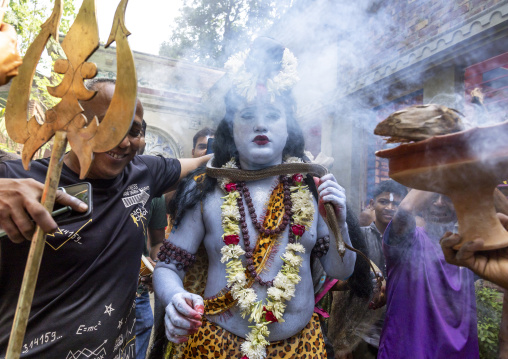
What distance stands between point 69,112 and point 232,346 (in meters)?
1.37

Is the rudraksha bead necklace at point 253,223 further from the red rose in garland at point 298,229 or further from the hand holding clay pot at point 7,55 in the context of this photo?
the hand holding clay pot at point 7,55

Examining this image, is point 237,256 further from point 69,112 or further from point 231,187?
point 69,112

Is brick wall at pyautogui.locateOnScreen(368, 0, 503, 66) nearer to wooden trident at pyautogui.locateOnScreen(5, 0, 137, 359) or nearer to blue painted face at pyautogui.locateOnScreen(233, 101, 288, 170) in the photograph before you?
blue painted face at pyautogui.locateOnScreen(233, 101, 288, 170)

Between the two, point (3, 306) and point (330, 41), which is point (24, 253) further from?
point (330, 41)

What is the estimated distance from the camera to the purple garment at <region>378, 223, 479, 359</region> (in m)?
Answer: 2.30

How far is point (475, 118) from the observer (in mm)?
1480

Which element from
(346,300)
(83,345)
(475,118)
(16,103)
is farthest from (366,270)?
(16,103)

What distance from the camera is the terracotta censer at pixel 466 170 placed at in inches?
38.2

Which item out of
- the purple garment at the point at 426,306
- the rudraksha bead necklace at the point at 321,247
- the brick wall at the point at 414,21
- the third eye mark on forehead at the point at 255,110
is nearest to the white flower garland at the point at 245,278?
the rudraksha bead necklace at the point at 321,247

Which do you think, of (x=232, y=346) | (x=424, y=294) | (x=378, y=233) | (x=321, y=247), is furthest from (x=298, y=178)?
(x=378, y=233)

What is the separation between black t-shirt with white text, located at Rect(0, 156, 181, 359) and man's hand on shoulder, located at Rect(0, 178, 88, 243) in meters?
0.49

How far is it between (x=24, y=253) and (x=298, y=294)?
1312 millimetres

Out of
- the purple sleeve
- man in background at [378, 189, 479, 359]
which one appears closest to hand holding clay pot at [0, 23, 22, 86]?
the purple sleeve

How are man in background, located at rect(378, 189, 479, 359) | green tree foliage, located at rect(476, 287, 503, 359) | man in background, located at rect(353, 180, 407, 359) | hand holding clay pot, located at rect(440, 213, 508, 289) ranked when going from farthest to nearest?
1. man in background, located at rect(353, 180, 407, 359)
2. green tree foliage, located at rect(476, 287, 503, 359)
3. man in background, located at rect(378, 189, 479, 359)
4. hand holding clay pot, located at rect(440, 213, 508, 289)
